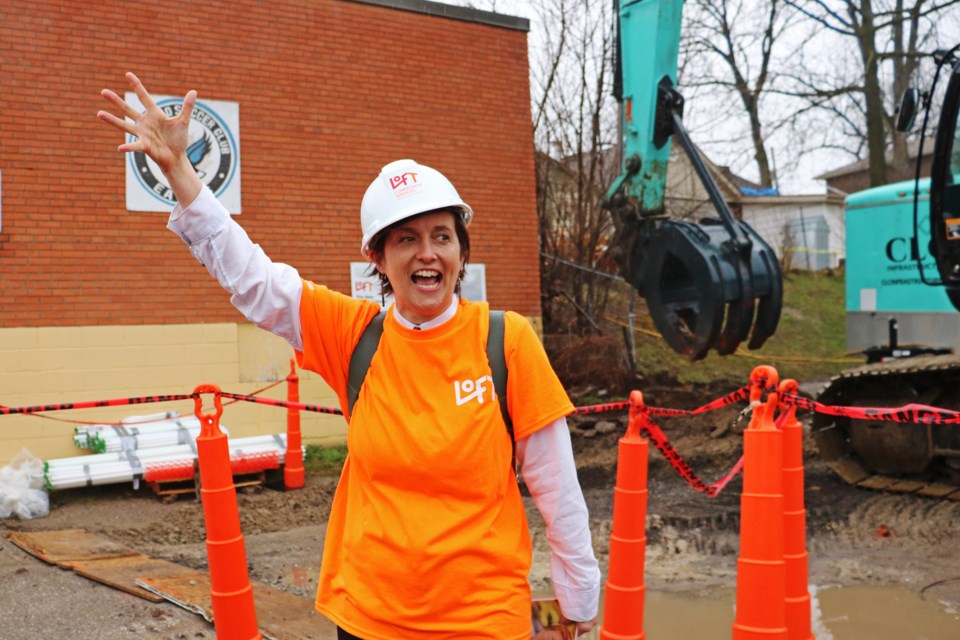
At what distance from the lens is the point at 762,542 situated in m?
3.78

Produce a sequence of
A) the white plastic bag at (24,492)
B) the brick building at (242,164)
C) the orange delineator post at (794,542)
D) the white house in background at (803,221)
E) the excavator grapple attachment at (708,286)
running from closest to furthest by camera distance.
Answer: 1. the orange delineator post at (794,542)
2. the white plastic bag at (24,492)
3. the excavator grapple attachment at (708,286)
4. the brick building at (242,164)
5. the white house in background at (803,221)

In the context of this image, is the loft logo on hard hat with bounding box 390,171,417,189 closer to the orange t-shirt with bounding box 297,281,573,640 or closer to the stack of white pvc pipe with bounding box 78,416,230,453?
the orange t-shirt with bounding box 297,281,573,640

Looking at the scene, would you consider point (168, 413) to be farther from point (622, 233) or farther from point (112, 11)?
point (622, 233)

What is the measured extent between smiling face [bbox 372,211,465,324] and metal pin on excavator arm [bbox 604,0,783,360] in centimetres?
692

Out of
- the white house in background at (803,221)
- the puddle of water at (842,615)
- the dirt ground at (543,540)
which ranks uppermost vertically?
the white house in background at (803,221)

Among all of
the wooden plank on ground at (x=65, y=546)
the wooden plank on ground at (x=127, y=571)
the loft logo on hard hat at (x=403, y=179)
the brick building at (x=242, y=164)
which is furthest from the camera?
the brick building at (x=242, y=164)

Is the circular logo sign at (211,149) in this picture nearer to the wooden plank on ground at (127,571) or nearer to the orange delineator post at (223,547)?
the wooden plank on ground at (127,571)

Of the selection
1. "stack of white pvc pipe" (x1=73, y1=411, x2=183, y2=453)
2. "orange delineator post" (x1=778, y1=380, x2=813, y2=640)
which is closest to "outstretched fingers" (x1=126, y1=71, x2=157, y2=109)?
"orange delineator post" (x1=778, y1=380, x2=813, y2=640)

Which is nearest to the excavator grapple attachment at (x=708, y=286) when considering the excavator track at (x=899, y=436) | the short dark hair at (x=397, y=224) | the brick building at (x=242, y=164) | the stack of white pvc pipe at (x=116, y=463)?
the excavator track at (x=899, y=436)

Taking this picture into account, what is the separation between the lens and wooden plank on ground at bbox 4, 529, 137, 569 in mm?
6531

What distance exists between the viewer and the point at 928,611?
596 centimetres

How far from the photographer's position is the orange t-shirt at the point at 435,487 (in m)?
2.11

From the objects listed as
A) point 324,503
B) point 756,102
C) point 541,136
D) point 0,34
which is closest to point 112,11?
point 0,34

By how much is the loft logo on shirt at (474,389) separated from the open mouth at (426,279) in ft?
0.80
